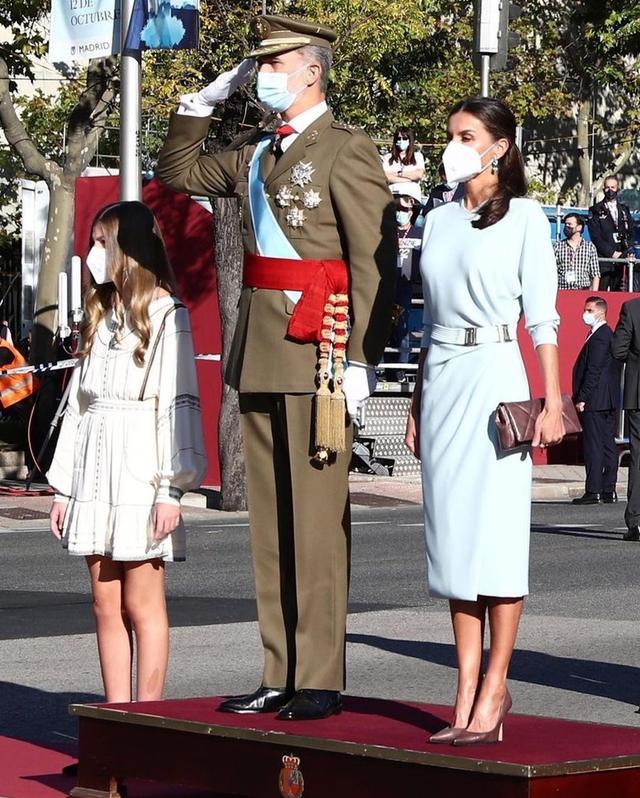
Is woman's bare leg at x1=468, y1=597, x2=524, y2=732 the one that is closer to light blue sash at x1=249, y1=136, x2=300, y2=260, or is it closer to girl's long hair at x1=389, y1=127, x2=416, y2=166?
light blue sash at x1=249, y1=136, x2=300, y2=260

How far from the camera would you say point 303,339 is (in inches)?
225

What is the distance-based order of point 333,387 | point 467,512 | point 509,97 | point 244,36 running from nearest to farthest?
point 467,512
point 333,387
point 244,36
point 509,97

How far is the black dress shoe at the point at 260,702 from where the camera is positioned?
18.9ft

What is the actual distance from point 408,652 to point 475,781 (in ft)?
15.5

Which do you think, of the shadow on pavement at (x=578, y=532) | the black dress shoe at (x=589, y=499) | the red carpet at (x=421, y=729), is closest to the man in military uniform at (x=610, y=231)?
the black dress shoe at (x=589, y=499)

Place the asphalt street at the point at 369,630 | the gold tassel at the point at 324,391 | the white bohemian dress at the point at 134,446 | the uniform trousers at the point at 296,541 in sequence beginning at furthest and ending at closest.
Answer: the asphalt street at the point at 369,630, the white bohemian dress at the point at 134,446, the uniform trousers at the point at 296,541, the gold tassel at the point at 324,391

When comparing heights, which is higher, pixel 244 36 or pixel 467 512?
pixel 244 36

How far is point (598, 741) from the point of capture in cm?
524

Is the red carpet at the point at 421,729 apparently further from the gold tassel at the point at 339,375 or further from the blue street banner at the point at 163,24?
the blue street banner at the point at 163,24

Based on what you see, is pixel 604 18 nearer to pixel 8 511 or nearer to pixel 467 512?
pixel 8 511

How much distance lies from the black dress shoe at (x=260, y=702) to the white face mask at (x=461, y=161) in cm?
175

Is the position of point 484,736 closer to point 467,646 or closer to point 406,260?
point 467,646

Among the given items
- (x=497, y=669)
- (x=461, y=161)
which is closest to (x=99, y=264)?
(x=461, y=161)

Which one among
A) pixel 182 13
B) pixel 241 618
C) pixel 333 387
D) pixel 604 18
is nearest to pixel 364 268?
pixel 333 387
